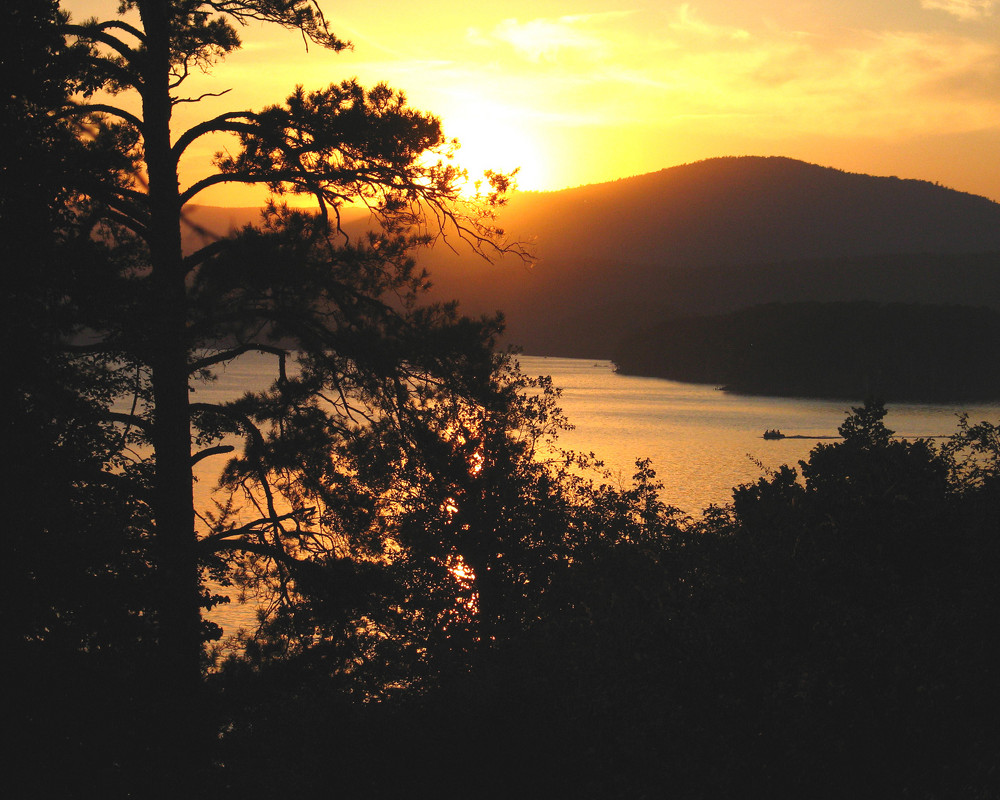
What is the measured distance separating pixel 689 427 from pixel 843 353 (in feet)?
157

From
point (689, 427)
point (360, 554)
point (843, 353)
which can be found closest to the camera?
point (360, 554)

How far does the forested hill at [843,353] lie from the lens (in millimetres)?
82688

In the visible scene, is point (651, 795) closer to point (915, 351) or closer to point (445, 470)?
point (445, 470)

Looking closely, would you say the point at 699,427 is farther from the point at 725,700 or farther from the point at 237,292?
the point at 725,700

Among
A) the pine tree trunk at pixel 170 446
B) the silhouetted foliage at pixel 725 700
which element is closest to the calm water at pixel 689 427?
the silhouetted foliage at pixel 725 700

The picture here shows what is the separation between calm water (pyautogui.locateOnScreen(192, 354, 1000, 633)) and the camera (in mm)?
29422

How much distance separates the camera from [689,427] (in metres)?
49.2

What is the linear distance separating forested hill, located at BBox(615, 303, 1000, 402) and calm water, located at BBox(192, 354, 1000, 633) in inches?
373

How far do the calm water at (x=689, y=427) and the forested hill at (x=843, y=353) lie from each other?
9.48m

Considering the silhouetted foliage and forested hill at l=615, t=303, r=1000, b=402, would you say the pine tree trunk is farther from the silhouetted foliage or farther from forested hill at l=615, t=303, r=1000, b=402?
forested hill at l=615, t=303, r=1000, b=402

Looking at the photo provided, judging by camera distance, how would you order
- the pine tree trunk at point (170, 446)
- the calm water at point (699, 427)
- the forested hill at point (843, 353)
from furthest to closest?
the forested hill at point (843, 353)
the calm water at point (699, 427)
the pine tree trunk at point (170, 446)

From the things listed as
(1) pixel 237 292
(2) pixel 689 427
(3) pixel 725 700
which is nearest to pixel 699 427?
(2) pixel 689 427

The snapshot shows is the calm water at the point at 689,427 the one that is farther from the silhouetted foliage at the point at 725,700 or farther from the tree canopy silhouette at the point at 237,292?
the silhouetted foliage at the point at 725,700

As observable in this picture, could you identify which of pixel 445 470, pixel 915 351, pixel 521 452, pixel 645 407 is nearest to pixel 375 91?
pixel 445 470
